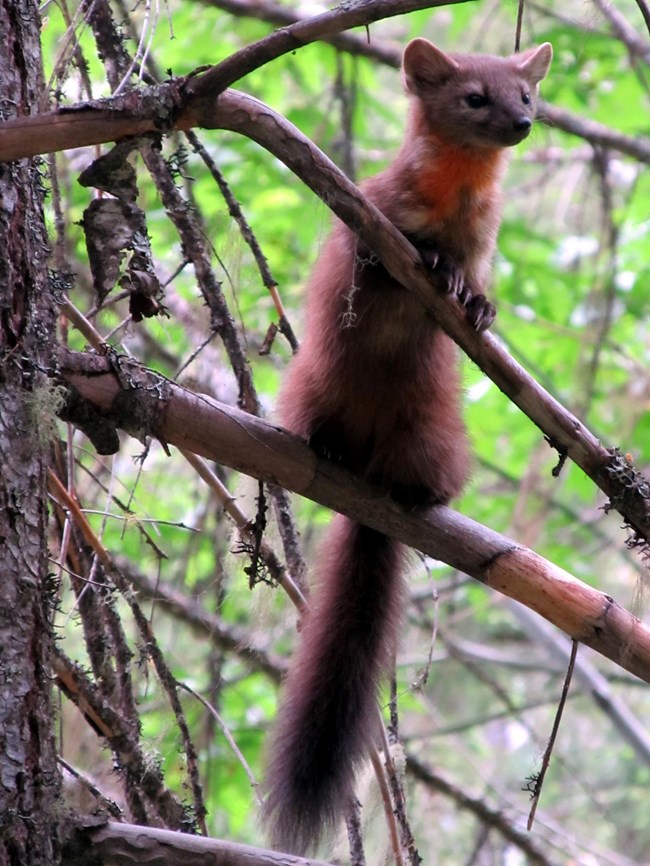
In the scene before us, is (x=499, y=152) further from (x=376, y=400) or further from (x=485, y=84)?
(x=376, y=400)

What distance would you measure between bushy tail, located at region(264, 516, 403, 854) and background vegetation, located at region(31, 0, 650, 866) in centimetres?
15

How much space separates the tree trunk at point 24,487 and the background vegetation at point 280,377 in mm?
520

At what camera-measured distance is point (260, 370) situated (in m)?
6.59

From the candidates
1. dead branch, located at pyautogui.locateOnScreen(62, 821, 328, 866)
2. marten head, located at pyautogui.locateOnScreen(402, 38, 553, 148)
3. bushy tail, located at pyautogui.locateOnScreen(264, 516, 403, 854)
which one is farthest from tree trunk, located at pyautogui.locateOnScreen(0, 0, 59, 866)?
marten head, located at pyautogui.locateOnScreen(402, 38, 553, 148)

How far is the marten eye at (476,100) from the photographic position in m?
3.52

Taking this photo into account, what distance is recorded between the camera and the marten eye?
11.6 ft

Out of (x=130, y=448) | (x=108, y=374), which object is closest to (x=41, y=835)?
(x=108, y=374)

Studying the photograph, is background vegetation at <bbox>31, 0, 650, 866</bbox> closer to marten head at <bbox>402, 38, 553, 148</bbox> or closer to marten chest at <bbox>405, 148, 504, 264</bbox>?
marten head at <bbox>402, 38, 553, 148</bbox>

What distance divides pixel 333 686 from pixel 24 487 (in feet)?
4.36

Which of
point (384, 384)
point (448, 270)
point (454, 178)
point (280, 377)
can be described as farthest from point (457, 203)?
point (280, 377)

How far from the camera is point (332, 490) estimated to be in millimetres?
2814

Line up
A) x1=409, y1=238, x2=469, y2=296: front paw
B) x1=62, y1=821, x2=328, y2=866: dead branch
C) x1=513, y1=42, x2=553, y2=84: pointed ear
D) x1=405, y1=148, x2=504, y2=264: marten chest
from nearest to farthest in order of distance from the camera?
x1=62, y1=821, x2=328, y2=866: dead branch → x1=409, y1=238, x2=469, y2=296: front paw → x1=405, y1=148, x2=504, y2=264: marten chest → x1=513, y1=42, x2=553, y2=84: pointed ear

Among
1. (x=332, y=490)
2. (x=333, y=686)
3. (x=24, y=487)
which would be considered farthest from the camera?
(x=333, y=686)

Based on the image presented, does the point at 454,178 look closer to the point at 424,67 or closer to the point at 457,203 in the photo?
the point at 457,203
